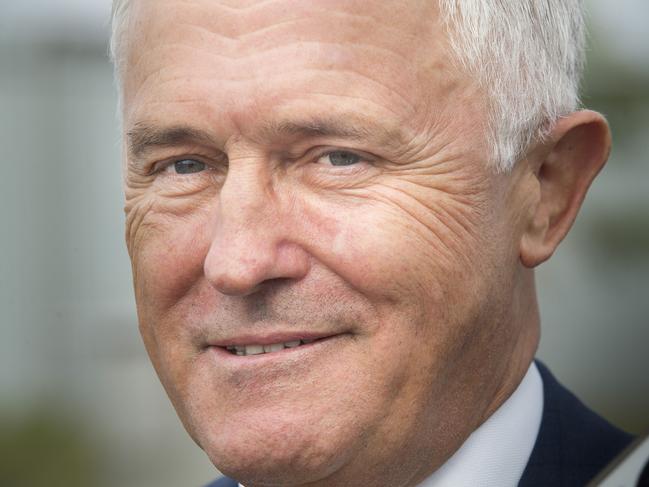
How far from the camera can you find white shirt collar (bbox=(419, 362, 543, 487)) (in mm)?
2285

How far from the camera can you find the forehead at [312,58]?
204 cm

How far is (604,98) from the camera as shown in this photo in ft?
15.1

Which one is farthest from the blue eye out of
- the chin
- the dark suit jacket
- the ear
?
the dark suit jacket

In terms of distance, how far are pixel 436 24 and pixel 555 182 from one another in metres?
0.51

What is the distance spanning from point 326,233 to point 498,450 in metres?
0.69

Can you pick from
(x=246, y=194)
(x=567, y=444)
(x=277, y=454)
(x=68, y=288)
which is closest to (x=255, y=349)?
(x=277, y=454)

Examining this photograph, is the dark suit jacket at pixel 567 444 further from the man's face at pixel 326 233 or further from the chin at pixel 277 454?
the chin at pixel 277 454

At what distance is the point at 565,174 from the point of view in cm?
237

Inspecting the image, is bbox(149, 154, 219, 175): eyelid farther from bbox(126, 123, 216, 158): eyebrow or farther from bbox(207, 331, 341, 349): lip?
bbox(207, 331, 341, 349): lip

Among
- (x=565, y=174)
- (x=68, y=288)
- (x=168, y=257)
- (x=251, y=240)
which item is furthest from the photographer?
(x=68, y=288)

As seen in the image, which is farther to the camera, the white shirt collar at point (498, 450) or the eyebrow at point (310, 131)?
the white shirt collar at point (498, 450)

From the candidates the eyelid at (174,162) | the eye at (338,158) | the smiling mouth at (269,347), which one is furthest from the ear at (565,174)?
the eyelid at (174,162)

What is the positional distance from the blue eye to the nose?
0.18 metres

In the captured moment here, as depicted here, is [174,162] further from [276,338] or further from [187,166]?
[276,338]
